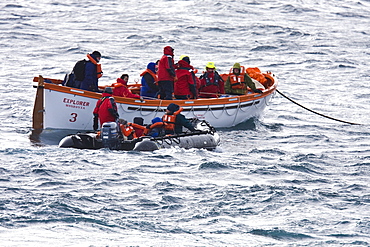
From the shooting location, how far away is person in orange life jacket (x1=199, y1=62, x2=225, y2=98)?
17547mm

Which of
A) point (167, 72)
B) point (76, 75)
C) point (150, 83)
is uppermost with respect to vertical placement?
point (167, 72)

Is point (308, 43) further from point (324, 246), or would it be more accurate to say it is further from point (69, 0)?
point (324, 246)

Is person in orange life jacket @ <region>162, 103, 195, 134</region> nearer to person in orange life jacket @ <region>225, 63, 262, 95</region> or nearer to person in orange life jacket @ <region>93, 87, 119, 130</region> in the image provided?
person in orange life jacket @ <region>93, 87, 119, 130</region>

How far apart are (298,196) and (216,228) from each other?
6.75 ft

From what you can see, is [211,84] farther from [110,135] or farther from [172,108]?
[110,135]

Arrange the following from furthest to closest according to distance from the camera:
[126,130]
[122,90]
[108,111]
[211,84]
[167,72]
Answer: [211,84]
[167,72]
[122,90]
[108,111]
[126,130]

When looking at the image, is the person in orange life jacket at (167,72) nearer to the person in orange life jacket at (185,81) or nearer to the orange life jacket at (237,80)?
the person in orange life jacket at (185,81)

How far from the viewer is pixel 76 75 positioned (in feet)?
52.4

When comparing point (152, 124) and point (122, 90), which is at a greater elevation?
point (122, 90)

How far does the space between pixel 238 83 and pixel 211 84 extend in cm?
75

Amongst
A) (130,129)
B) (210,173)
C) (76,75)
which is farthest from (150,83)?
(210,173)

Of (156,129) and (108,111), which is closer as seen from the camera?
(108,111)

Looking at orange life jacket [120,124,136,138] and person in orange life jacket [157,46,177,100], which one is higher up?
person in orange life jacket [157,46,177,100]

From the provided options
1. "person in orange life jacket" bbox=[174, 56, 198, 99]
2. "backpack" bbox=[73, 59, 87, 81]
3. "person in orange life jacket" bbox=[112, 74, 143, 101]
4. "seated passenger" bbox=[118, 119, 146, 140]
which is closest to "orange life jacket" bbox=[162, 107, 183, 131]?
"seated passenger" bbox=[118, 119, 146, 140]
